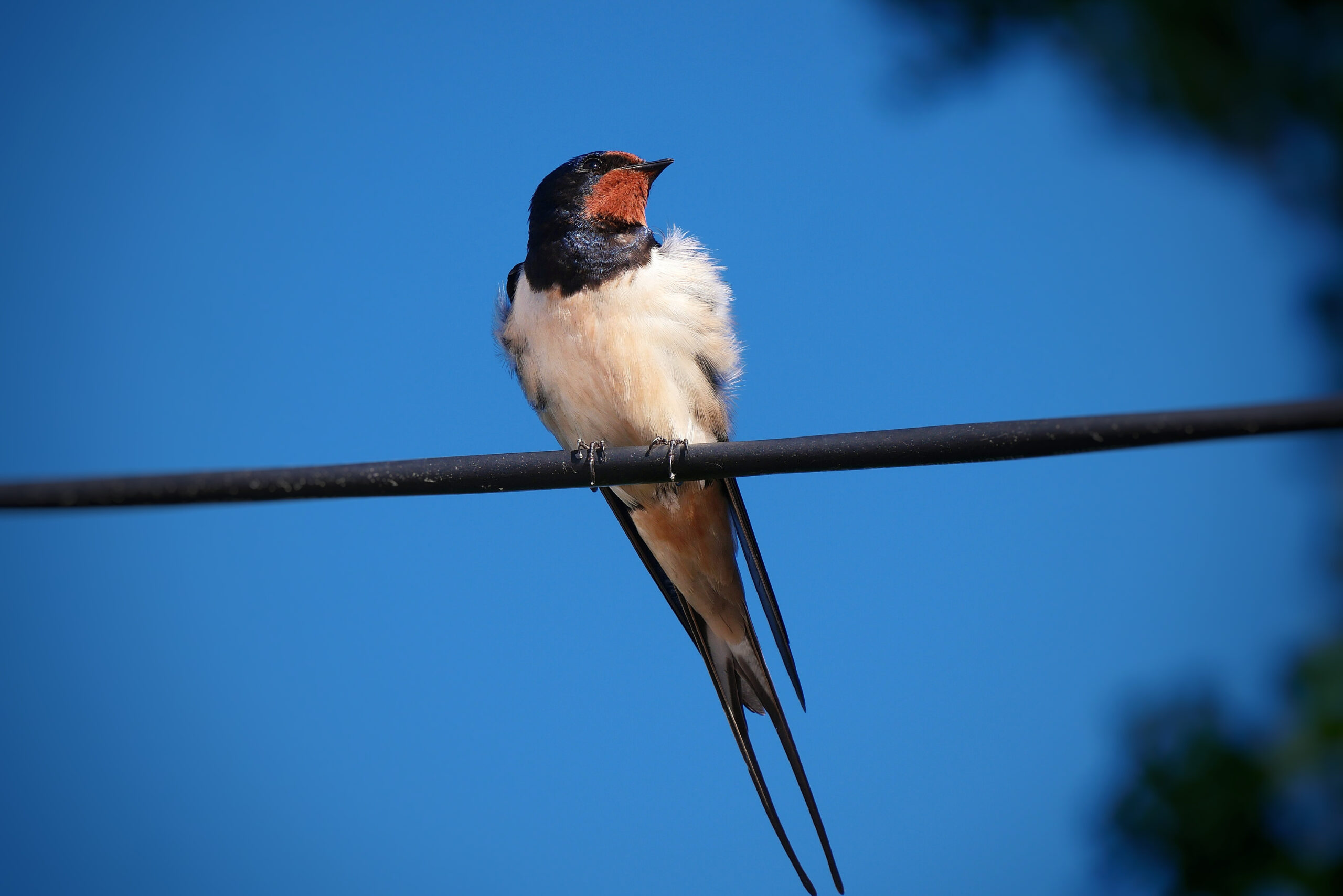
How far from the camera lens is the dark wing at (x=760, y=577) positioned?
2324 millimetres

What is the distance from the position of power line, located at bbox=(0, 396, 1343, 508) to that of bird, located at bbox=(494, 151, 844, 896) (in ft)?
2.58

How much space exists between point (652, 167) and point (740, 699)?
4.37 feet

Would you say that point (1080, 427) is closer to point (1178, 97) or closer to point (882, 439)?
point (882, 439)

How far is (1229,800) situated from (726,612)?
5.00 feet

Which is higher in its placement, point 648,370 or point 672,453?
point 648,370

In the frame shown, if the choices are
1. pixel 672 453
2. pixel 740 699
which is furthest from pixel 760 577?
pixel 672 453

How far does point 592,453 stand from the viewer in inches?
82.3

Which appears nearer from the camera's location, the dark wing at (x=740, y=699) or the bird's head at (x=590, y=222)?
the dark wing at (x=740, y=699)

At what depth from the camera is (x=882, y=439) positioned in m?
1.34

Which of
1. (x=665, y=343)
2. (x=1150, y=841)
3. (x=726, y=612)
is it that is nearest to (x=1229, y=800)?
(x=1150, y=841)

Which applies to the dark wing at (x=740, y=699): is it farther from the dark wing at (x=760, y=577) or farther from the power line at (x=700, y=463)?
the power line at (x=700, y=463)

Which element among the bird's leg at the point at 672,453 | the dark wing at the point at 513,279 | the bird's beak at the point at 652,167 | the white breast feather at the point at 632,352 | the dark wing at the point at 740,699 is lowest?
the dark wing at the point at 740,699

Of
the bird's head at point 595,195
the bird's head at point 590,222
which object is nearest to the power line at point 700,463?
the bird's head at point 590,222

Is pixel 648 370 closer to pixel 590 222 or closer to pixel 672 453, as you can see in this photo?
pixel 590 222
